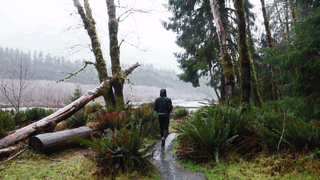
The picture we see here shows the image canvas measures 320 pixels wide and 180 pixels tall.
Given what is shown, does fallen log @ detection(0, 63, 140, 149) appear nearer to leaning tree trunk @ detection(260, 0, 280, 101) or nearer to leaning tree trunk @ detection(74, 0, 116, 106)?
leaning tree trunk @ detection(74, 0, 116, 106)

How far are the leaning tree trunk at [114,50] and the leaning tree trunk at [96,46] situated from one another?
0.37 m

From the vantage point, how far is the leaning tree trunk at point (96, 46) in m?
8.69

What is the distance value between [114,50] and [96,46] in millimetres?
960

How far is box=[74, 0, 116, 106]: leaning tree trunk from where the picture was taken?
869 cm

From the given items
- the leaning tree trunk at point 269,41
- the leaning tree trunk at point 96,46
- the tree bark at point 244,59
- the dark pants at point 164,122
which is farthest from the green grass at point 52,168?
the leaning tree trunk at point 269,41

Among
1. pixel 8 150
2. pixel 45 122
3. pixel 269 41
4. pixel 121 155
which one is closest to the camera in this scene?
pixel 121 155

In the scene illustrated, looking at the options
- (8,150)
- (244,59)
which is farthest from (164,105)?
(8,150)

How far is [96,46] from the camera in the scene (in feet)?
29.5

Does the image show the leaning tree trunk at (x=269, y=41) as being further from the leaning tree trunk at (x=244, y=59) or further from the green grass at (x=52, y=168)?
the green grass at (x=52, y=168)

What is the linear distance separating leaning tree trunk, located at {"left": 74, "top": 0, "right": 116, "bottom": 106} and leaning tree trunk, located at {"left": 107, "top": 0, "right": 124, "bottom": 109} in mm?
368

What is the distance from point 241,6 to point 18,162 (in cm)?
750

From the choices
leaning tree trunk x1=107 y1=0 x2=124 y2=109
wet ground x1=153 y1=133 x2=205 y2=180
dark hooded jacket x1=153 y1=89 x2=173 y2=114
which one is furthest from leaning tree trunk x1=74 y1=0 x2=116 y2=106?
wet ground x1=153 y1=133 x2=205 y2=180

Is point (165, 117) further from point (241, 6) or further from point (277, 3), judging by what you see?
point (277, 3)

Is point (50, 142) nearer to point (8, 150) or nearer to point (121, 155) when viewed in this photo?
point (8, 150)
